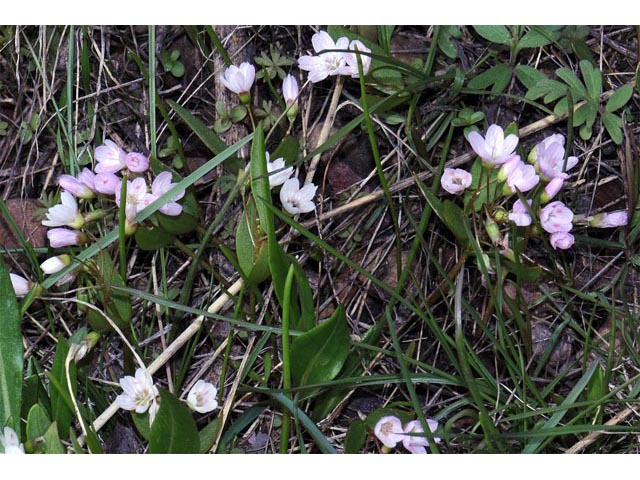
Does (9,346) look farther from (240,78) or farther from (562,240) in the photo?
(562,240)

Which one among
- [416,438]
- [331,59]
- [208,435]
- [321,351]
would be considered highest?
[331,59]

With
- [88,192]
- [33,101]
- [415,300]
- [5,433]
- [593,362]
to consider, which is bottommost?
[593,362]

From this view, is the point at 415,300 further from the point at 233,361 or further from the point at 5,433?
the point at 5,433

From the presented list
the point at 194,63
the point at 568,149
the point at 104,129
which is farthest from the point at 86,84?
A: the point at 568,149

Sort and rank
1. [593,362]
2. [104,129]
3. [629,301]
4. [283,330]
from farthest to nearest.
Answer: [104,129] → [629,301] → [593,362] → [283,330]

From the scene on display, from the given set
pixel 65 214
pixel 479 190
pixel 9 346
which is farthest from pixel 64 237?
pixel 479 190

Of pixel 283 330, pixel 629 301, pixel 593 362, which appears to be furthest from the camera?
pixel 629 301
